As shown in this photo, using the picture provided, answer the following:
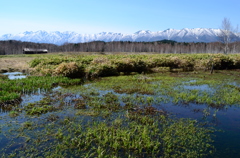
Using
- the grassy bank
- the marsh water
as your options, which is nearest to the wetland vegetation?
the marsh water

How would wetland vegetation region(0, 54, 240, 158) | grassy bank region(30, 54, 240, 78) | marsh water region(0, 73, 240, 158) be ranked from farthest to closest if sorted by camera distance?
grassy bank region(30, 54, 240, 78), marsh water region(0, 73, 240, 158), wetland vegetation region(0, 54, 240, 158)

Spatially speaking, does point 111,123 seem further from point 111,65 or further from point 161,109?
point 111,65

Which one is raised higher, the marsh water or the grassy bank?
the grassy bank

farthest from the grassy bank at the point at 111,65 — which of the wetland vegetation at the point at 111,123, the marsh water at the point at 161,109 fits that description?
the marsh water at the point at 161,109

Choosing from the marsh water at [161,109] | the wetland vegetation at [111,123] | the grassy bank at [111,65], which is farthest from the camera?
the grassy bank at [111,65]

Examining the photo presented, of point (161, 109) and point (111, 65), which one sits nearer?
point (161, 109)

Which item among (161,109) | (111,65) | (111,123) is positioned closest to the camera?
(111,123)

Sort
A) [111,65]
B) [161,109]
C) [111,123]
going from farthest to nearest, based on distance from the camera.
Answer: [111,65] → [161,109] → [111,123]

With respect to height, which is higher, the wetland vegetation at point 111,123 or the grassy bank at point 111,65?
the grassy bank at point 111,65

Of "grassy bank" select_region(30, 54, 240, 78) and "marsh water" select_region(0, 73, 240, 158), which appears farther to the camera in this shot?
"grassy bank" select_region(30, 54, 240, 78)

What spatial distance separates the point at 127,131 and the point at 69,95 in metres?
5.73

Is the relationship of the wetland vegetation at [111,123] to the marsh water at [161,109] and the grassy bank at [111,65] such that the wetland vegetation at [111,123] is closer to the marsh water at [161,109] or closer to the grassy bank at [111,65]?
the marsh water at [161,109]

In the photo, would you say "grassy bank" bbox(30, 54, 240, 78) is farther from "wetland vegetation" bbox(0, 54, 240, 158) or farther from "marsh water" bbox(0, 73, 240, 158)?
"marsh water" bbox(0, 73, 240, 158)

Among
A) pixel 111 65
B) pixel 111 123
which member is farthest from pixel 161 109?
pixel 111 65
